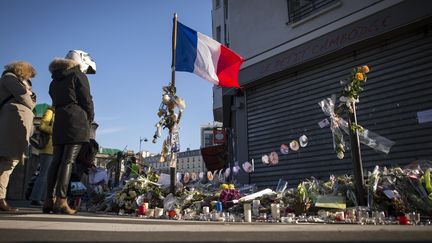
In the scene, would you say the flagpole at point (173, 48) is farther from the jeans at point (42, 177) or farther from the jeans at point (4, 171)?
the jeans at point (42, 177)

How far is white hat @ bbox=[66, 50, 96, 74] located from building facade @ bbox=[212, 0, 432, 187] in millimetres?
5405

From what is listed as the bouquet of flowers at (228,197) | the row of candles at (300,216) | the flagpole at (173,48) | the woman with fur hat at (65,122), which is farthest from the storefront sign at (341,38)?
the woman with fur hat at (65,122)

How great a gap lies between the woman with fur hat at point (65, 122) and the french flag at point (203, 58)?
1901 mm

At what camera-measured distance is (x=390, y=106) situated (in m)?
6.82

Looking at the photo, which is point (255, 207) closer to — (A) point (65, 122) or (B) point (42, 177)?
(A) point (65, 122)

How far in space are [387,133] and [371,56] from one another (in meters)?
1.81

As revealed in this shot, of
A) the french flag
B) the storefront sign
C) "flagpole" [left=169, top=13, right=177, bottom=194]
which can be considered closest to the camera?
"flagpole" [left=169, top=13, right=177, bottom=194]

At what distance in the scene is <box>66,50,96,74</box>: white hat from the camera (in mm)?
4785

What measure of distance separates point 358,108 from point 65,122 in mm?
6081

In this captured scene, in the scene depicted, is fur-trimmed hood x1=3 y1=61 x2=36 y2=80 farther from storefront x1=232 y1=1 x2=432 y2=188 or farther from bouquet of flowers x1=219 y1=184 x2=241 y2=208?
storefront x1=232 y1=1 x2=432 y2=188

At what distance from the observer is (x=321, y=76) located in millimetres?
8250

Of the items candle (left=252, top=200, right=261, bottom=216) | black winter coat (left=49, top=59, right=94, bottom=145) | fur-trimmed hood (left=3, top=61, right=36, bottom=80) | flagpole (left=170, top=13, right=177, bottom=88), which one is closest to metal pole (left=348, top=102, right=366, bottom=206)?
candle (left=252, top=200, right=261, bottom=216)

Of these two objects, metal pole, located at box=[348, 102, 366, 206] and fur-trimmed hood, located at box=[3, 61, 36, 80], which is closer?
metal pole, located at box=[348, 102, 366, 206]

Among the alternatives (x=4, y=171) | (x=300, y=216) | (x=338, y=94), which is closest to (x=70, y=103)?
(x=4, y=171)
